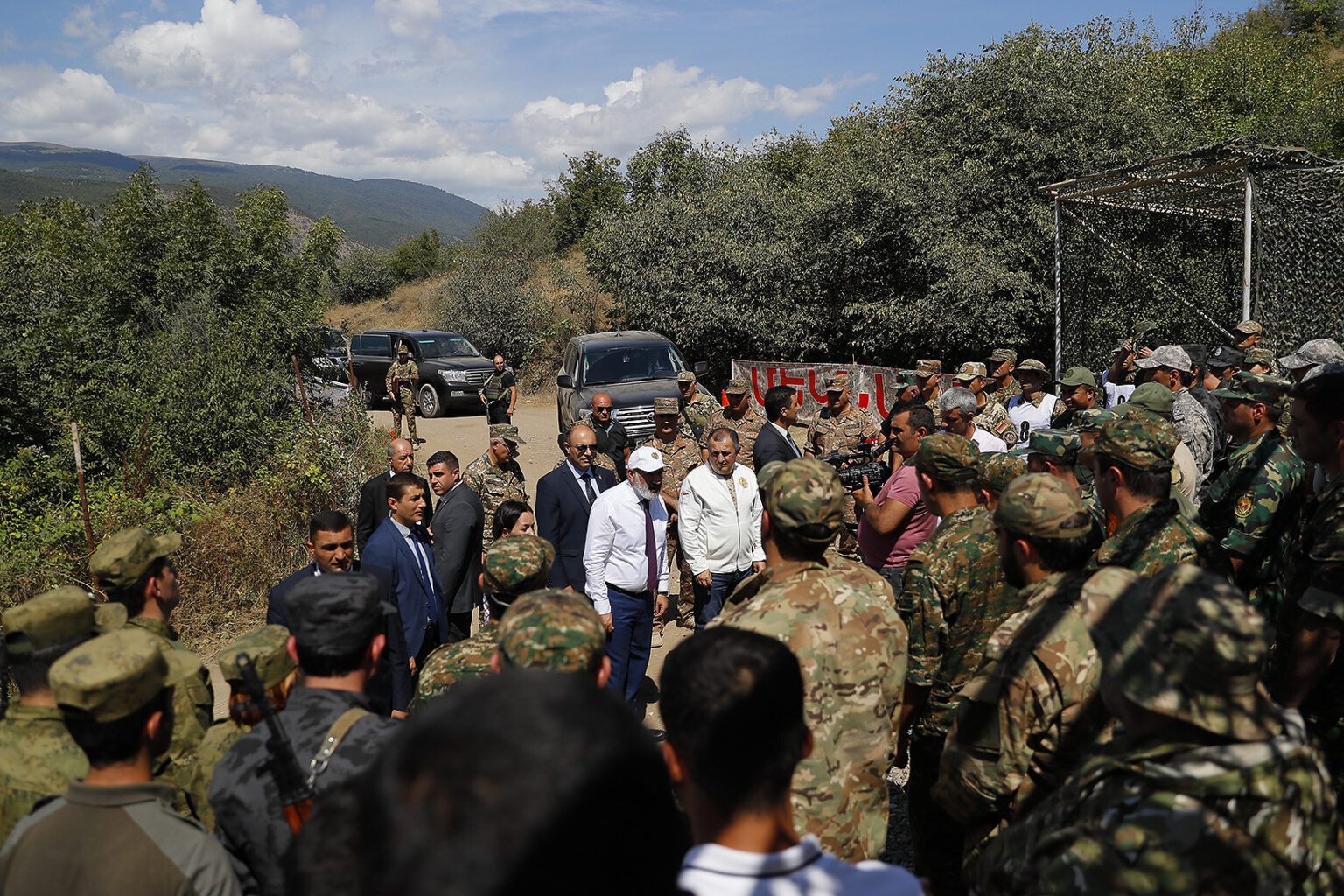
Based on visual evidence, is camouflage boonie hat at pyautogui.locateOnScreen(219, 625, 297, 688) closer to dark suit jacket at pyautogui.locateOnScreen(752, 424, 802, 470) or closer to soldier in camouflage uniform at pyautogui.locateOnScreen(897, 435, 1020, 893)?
soldier in camouflage uniform at pyautogui.locateOnScreen(897, 435, 1020, 893)

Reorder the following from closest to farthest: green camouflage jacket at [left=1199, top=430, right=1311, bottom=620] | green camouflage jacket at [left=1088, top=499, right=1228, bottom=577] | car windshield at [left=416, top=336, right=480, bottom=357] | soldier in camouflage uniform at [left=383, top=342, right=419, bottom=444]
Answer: green camouflage jacket at [left=1088, top=499, right=1228, bottom=577]
green camouflage jacket at [left=1199, top=430, right=1311, bottom=620]
soldier in camouflage uniform at [left=383, top=342, right=419, bottom=444]
car windshield at [left=416, top=336, right=480, bottom=357]

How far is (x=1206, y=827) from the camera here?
158cm

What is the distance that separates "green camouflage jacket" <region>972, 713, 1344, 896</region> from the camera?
156 cm

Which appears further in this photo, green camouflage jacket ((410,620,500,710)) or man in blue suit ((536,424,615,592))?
man in blue suit ((536,424,615,592))

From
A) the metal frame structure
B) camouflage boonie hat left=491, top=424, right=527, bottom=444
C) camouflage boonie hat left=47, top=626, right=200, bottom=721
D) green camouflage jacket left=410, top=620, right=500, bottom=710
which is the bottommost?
green camouflage jacket left=410, top=620, right=500, bottom=710

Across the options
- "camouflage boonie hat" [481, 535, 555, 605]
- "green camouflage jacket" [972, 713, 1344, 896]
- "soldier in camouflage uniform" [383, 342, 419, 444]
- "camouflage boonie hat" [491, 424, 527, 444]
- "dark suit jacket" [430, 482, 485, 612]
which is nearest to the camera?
"green camouflage jacket" [972, 713, 1344, 896]

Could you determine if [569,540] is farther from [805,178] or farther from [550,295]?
[550,295]

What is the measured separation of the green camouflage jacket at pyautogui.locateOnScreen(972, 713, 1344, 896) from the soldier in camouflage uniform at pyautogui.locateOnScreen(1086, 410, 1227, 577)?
1648 millimetres

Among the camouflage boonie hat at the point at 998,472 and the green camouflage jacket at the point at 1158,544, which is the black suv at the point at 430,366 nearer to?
the camouflage boonie hat at the point at 998,472

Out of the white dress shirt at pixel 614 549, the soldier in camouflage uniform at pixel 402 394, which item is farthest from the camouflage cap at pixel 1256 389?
the soldier in camouflage uniform at pixel 402 394

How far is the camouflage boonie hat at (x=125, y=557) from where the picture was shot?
Result: 3.15 metres

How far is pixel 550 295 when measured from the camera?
1254 inches

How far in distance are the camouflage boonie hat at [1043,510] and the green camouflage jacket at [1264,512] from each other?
1.70 m

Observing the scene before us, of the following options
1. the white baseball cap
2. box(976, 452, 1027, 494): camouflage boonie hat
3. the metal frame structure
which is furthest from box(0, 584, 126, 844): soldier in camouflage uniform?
the metal frame structure
